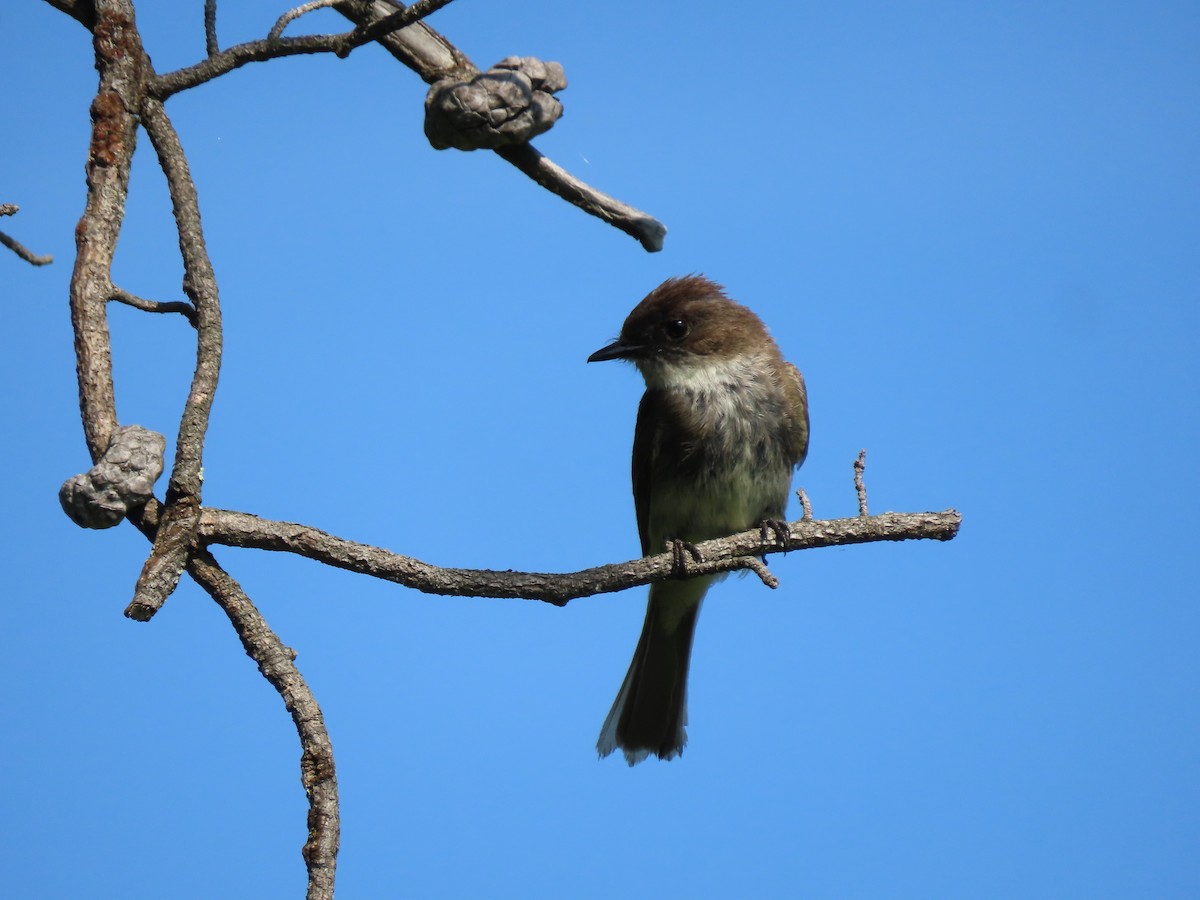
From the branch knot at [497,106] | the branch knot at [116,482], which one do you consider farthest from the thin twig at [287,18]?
the branch knot at [116,482]

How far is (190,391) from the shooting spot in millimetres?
2607

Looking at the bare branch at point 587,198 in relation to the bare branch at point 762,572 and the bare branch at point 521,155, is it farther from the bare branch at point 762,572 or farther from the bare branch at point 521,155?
the bare branch at point 762,572

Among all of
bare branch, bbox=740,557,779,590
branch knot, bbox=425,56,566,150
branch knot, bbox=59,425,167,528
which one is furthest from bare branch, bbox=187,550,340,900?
branch knot, bbox=425,56,566,150

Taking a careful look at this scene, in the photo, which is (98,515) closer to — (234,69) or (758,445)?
(234,69)

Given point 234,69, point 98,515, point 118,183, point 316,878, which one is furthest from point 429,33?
point 316,878

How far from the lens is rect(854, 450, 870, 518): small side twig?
3.45 metres

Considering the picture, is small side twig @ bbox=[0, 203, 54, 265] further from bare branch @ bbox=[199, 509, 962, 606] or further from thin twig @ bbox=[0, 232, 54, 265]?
bare branch @ bbox=[199, 509, 962, 606]

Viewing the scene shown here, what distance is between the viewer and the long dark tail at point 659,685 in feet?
17.4

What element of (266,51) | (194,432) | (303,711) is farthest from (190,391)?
(266,51)

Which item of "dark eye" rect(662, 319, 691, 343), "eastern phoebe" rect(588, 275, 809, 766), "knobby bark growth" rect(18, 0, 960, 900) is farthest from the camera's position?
"dark eye" rect(662, 319, 691, 343)

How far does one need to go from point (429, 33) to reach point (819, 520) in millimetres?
1822

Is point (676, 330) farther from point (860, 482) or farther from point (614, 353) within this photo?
point (860, 482)

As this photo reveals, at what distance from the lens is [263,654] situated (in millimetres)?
2512

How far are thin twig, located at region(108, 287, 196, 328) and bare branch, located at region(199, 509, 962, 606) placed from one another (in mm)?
476
